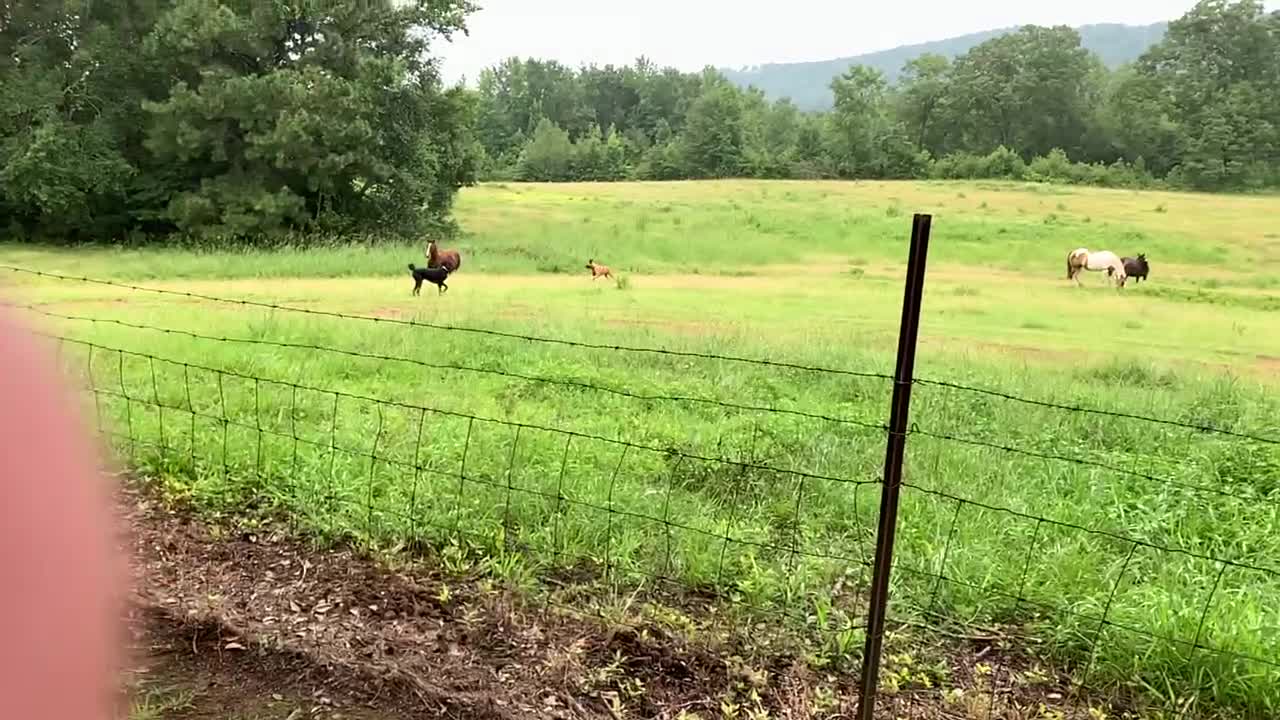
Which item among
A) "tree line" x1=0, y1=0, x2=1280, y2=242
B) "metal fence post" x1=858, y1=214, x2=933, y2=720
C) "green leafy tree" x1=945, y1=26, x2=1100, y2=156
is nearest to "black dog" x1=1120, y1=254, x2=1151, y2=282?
"tree line" x1=0, y1=0, x2=1280, y2=242

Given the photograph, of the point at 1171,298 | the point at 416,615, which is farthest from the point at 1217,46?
the point at 416,615

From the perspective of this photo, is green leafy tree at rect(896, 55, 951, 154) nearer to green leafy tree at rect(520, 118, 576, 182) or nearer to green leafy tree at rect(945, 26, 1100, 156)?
green leafy tree at rect(945, 26, 1100, 156)

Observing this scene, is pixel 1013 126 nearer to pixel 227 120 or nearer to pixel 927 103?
pixel 927 103

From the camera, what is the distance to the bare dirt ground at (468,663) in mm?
3012

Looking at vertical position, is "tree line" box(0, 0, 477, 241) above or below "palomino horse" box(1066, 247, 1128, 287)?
above

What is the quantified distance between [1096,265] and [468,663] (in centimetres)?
1975

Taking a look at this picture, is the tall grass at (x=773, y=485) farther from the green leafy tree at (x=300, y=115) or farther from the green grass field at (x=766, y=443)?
the green leafy tree at (x=300, y=115)

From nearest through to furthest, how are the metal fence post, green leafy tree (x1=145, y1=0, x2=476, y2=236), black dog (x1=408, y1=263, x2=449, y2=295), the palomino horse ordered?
the metal fence post < black dog (x1=408, y1=263, x2=449, y2=295) < the palomino horse < green leafy tree (x1=145, y1=0, x2=476, y2=236)

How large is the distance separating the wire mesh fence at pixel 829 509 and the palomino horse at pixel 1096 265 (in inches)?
579

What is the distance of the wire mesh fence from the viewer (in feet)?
11.3

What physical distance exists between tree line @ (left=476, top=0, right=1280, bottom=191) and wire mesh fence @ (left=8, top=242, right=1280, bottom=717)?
4152cm

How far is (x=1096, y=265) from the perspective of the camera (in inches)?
794

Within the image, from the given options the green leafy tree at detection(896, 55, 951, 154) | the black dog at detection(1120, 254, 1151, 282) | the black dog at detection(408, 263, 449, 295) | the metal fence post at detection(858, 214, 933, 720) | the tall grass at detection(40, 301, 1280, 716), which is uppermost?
the green leafy tree at detection(896, 55, 951, 154)

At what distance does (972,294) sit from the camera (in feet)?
55.0
